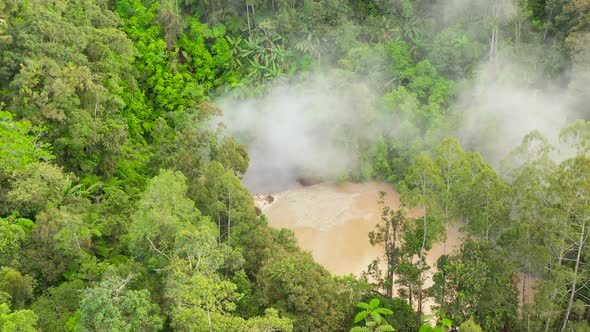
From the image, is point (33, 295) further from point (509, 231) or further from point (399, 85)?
point (399, 85)

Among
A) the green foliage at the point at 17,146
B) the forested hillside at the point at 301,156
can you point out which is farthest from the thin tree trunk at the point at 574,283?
the green foliage at the point at 17,146

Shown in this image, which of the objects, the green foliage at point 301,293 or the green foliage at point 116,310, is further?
the green foliage at point 301,293

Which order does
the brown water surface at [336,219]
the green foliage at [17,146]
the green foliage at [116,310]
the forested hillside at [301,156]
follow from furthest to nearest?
1. the brown water surface at [336,219]
2. the green foliage at [17,146]
3. the forested hillside at [301,156]
4. the green foliage at [116,310]

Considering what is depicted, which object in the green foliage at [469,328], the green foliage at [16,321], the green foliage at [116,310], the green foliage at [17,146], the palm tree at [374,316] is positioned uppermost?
the green foliage at [17,146]

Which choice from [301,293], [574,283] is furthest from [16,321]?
[574,283]

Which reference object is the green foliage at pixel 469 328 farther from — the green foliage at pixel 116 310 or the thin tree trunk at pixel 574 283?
the green foliage at pixel 116 310

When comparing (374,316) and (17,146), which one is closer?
(374,316)

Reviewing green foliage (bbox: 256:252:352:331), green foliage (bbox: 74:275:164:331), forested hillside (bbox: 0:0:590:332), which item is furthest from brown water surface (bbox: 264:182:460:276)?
green foliage (bbox: 74:275:164:331)

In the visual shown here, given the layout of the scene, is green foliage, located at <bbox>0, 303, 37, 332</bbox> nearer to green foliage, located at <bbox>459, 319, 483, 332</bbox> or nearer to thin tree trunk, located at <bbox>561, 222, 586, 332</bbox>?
green foliage, located at <bbox>459, 319, 483, 332</bbox>

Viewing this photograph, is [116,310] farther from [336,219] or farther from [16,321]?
[336,219]

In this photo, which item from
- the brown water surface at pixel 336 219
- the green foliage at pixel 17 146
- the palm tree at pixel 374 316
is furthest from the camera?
the brown water surface at pixel 336 219
